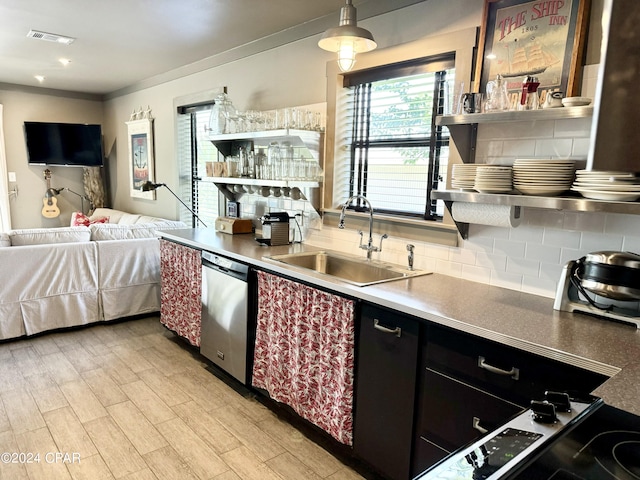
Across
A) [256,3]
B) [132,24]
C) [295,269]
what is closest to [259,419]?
[295,269]

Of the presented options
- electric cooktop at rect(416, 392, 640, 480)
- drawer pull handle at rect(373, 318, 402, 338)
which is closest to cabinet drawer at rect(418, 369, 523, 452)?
drawer pull handle at rect(373, 318, 402, 338)

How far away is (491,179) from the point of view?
190 centimetres

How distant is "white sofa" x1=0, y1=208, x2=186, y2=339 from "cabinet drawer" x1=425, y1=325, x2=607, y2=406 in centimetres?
321

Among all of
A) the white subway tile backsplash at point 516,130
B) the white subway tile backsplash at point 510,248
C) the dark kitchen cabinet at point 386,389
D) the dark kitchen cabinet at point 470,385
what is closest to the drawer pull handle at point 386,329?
the dark kitchen cabinet at point 386,389

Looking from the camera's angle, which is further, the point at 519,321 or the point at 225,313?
the point at 225,313

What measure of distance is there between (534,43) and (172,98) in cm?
400

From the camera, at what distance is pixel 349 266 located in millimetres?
2779

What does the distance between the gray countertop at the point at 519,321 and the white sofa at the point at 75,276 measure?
2.07 metres

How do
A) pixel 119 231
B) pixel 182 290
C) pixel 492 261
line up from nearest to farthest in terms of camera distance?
pixel 492 261 → pixel 182 290 → pixel 119 231

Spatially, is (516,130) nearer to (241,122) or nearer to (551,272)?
(551,272)

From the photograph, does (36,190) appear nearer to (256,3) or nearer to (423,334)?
(256,3)

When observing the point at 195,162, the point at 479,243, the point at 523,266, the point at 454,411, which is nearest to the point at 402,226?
the point at 479,243

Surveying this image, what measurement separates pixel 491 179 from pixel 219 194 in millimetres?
2812

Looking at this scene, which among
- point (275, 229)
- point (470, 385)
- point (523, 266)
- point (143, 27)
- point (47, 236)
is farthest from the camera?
point (47, 236)
